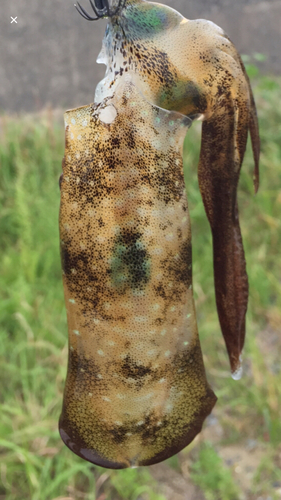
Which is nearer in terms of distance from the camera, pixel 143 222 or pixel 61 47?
pixel 143 222

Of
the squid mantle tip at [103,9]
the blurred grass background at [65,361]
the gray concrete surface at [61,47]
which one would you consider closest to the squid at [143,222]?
the squid mantle tip at [103,9]

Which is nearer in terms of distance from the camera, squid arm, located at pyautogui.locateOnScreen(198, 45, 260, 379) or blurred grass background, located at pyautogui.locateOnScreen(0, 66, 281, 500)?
squid arm, located at pyautogui.locateOnScreen(198, 45, 260, 379)

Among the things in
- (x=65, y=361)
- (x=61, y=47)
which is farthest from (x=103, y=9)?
(x=61, y=47)

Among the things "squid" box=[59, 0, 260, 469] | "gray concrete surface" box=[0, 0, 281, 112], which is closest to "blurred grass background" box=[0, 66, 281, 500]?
"gray concrete surface" box=[0, 0, 281, 112]

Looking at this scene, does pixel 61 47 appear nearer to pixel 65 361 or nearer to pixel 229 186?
pixel 65 361

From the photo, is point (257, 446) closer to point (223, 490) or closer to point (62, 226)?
point (223, 490)

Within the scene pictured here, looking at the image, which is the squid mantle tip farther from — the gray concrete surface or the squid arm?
the gray concrete surface

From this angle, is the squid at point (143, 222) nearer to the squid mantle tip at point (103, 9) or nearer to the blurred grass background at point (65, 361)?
the squid mantle tip at point (103, 9)
